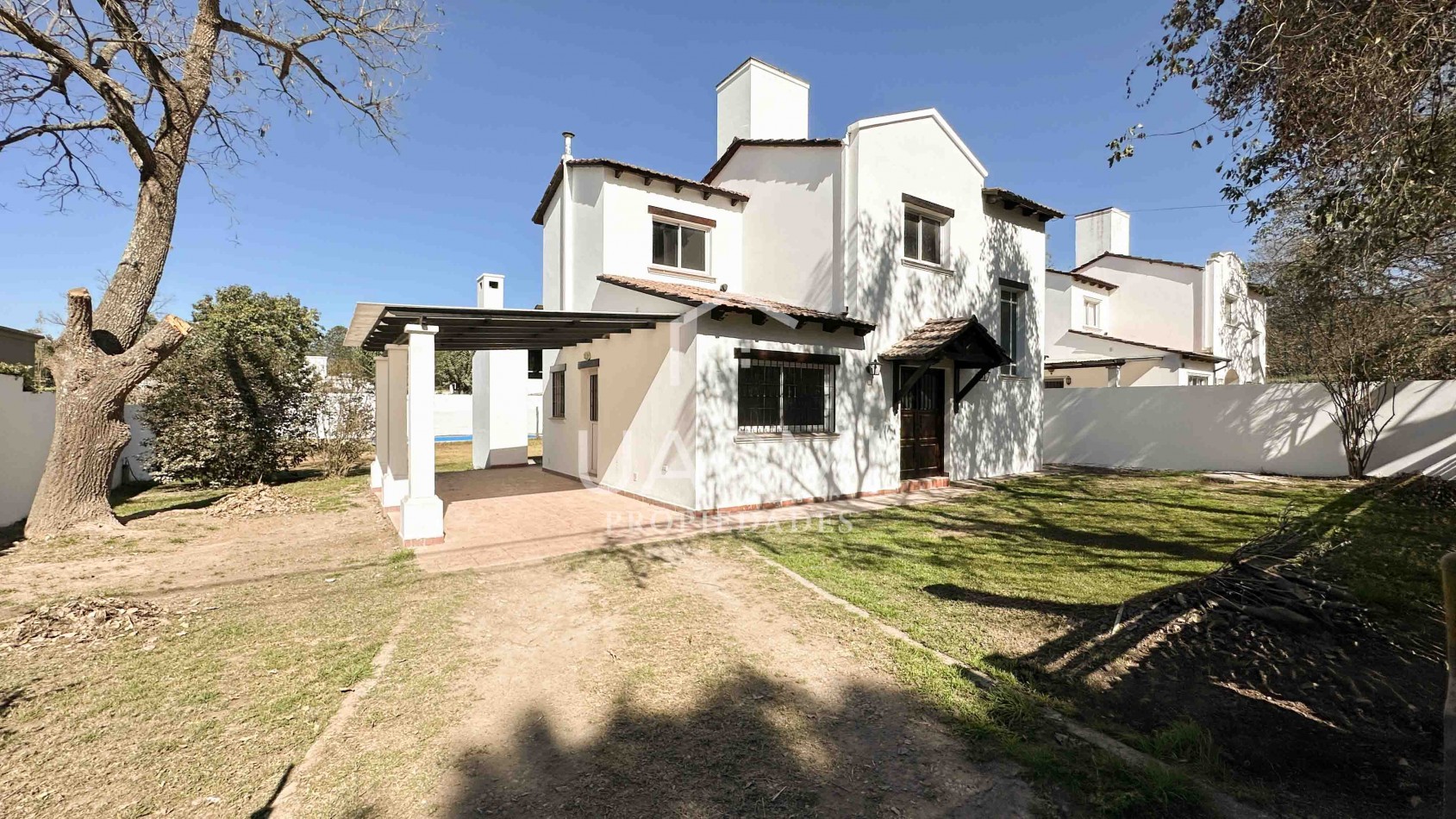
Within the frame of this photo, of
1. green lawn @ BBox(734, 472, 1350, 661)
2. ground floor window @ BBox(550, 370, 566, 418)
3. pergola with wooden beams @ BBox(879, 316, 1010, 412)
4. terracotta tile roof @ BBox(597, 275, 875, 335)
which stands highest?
terracotta tile roof @ BBox(597, 275, 875, 335)

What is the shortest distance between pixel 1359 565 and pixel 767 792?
23.2 ft

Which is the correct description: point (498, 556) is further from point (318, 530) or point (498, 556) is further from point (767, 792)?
point (767, 792)

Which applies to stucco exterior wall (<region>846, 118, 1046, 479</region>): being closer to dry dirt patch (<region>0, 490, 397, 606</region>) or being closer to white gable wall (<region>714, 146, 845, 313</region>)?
white gable wall (<region>714, 146, 845, 313</region>)

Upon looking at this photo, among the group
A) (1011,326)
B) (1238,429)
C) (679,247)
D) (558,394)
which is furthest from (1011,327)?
(558,394)

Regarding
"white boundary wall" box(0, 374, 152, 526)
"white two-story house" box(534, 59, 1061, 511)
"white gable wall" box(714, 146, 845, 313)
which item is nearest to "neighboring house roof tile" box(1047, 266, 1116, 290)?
"white two-story house" box(534, 59, 1061, 511)

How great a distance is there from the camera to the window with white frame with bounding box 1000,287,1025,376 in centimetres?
1379

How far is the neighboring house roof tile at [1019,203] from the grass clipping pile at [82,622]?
15.1 m

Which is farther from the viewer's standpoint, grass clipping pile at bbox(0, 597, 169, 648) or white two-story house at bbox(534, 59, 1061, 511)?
white two-story house at bbox(534, 59, 1061, 511)

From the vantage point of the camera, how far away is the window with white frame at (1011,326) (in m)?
13.8

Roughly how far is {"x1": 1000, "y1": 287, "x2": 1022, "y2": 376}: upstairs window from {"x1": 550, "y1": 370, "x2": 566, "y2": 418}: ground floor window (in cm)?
1082

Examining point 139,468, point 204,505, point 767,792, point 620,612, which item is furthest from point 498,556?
point 139,468

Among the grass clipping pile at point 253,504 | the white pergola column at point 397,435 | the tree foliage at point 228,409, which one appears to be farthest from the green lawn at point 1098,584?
the tree foliage at point 228,409

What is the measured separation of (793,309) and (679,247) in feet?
13.2

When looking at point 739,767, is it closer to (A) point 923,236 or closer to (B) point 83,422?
(B) point 83,422
